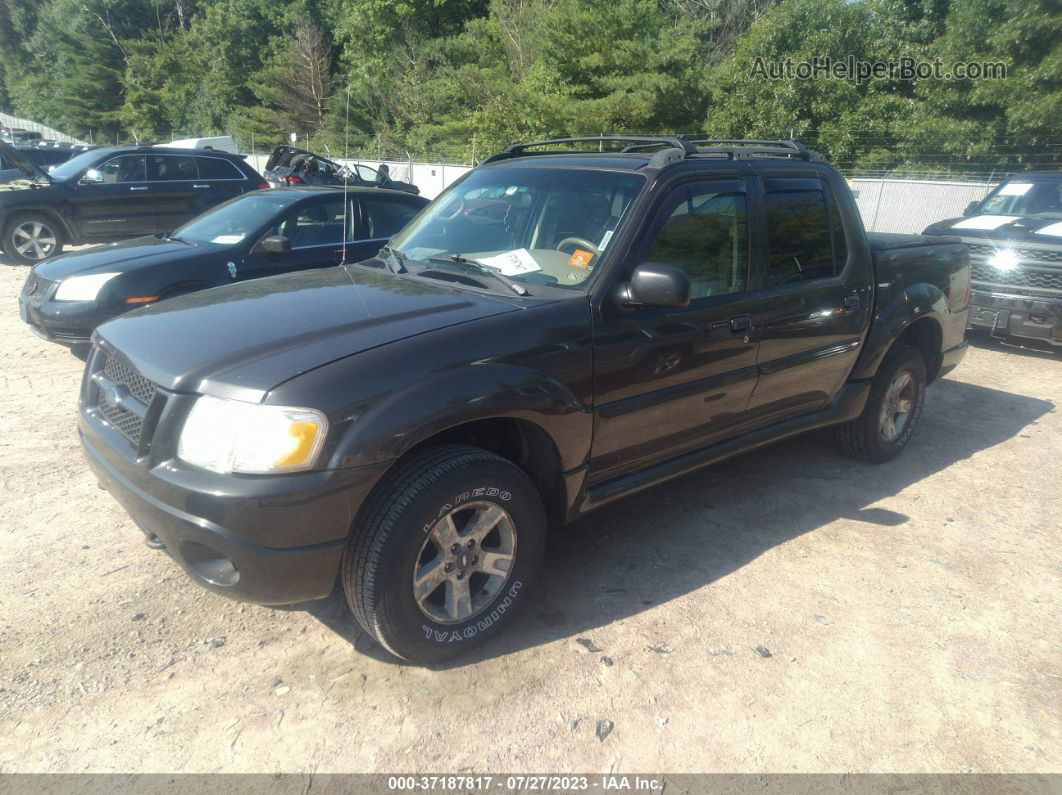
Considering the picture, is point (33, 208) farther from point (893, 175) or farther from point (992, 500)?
point (893, 175)

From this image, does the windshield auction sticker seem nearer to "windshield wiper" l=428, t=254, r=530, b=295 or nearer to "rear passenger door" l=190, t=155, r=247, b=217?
"windshield wiper" l=428, t=254, r=530, b=295

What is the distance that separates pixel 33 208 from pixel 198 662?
10284 millimetres

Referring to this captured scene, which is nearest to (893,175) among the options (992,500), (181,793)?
(992,500)

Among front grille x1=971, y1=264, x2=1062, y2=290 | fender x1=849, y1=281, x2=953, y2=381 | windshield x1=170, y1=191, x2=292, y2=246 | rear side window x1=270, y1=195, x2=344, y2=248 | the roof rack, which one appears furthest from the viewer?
front grille x1=971, y1=264, x2=1062, y2=290

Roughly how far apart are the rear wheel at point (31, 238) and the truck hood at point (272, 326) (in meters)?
9.28

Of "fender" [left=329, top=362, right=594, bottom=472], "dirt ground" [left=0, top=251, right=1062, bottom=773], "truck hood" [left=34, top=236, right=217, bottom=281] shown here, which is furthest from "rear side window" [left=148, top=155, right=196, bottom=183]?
"fender" [left=329, top=362, right=594, bottom=472]

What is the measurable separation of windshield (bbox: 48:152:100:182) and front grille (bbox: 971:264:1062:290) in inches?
458

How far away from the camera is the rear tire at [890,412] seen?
4.80 m

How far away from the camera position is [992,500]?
4566 millimetres

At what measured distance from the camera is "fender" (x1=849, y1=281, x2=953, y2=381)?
179 inches

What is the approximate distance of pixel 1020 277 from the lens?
763 cm

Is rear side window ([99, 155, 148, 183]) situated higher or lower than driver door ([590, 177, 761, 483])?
higher

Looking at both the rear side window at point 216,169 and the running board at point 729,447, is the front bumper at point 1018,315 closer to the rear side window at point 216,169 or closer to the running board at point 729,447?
the running board at point 729,447

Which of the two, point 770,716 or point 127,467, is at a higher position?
point 127,467
